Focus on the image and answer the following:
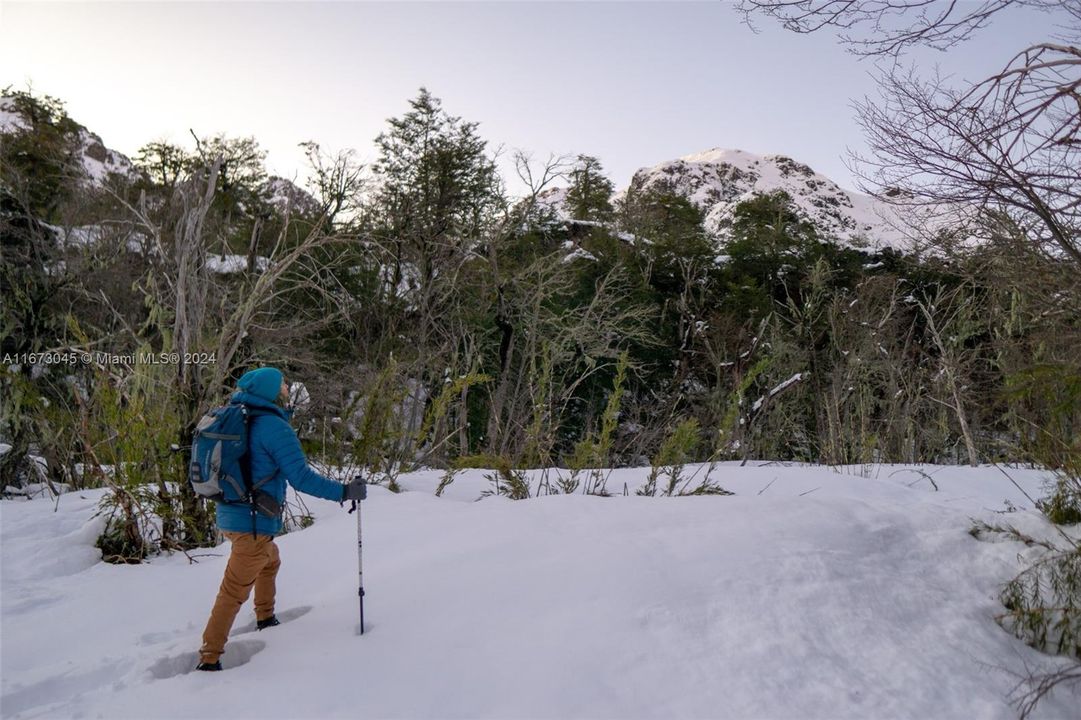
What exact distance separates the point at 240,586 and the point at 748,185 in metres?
43.5

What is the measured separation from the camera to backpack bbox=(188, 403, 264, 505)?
3318 mm

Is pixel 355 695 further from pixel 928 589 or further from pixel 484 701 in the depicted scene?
pixel 928 589

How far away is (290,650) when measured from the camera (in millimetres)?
3174

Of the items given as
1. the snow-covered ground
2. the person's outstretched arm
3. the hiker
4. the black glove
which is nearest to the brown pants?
the hiker

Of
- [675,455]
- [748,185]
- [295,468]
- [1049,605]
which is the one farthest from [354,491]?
[748,185]

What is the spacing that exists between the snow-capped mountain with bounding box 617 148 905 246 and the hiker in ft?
85.0

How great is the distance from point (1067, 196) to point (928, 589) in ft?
6.98

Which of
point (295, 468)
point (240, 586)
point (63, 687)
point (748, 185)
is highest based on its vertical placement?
point (748, 185)

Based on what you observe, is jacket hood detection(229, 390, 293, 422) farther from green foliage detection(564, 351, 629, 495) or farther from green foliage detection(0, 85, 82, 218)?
green foliage detection(0, 85, 82, 218)

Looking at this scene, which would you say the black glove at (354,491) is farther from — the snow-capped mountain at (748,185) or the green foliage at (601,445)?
the snow-capped mountain at (748,185)

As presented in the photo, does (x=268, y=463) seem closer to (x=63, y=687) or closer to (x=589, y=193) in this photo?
(x=63, y=687)

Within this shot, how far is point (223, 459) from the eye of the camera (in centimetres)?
335

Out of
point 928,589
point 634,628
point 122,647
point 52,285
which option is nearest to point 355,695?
point 634,628

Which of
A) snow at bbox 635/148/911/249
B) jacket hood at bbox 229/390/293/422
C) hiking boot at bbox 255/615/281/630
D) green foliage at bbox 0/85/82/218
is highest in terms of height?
snow at bbox 635/148/911/249
